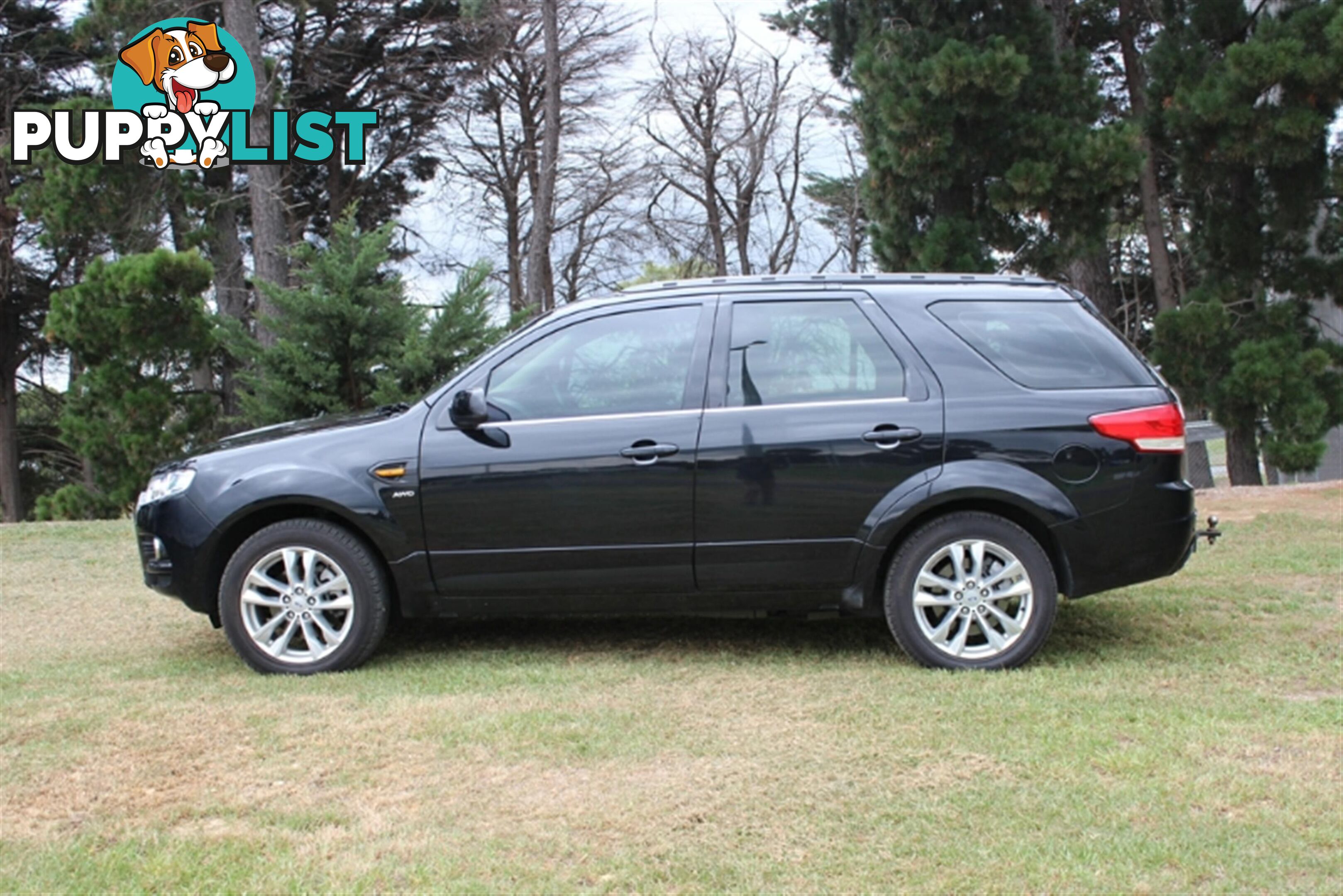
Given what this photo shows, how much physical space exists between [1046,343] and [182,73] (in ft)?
53.6

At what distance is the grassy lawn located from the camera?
3428 millimetres

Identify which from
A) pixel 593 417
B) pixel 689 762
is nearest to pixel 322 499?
pixel 593 417

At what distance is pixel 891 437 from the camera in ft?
17.5

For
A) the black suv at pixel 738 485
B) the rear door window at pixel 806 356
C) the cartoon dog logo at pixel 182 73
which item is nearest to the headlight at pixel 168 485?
the black suv at pixel 738 485

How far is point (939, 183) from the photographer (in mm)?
13445

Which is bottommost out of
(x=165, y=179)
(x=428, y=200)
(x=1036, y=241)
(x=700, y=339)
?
(x=700, y=339)

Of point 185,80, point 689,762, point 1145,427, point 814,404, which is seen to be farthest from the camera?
point 185,80

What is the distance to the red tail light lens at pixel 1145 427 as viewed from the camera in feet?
17.3

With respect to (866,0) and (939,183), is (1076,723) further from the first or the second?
(866,0)

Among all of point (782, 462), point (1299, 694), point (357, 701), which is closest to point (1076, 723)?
point (1299, 694)

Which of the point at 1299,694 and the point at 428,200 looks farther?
the point at 428,200

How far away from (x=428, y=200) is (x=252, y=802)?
2428 cm

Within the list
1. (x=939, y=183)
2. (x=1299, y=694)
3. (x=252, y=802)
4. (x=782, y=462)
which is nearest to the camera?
(x=252, y=802)

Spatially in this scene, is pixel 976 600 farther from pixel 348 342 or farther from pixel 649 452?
pixel 348 342
